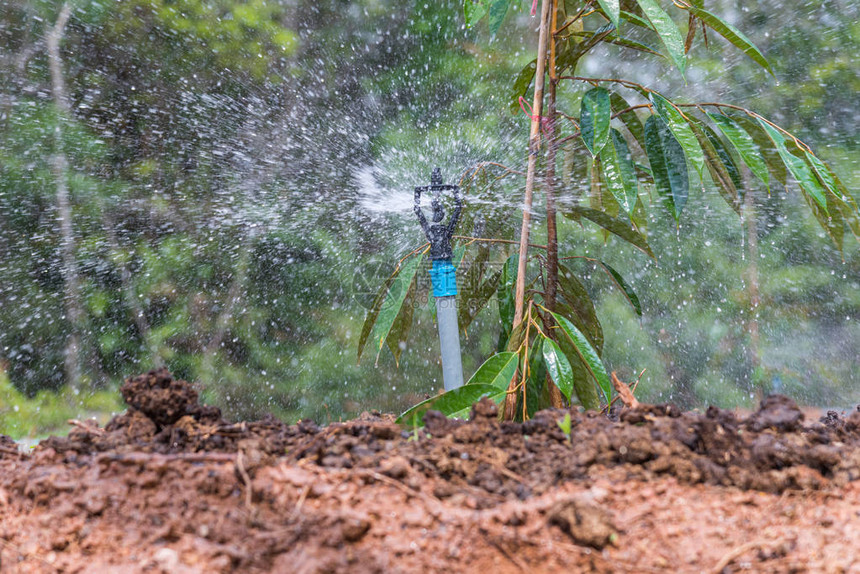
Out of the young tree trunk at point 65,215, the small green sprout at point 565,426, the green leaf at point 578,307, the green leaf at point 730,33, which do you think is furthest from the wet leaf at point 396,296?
the young tree trunk at point 65,215

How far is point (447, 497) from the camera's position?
0.69 m

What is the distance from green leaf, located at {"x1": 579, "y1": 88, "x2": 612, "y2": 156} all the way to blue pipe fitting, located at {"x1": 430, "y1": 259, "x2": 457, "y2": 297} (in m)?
0.33

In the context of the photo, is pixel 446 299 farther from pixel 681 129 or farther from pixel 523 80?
pixel 523 80

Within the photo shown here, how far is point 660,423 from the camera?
0.81m

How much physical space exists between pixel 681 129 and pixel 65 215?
10.3ft

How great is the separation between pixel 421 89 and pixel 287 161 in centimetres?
83

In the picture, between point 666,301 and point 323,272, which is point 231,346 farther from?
point 666,301

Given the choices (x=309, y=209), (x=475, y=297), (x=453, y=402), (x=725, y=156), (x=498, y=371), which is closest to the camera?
(x=453, y=402)

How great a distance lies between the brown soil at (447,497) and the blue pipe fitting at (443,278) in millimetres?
394

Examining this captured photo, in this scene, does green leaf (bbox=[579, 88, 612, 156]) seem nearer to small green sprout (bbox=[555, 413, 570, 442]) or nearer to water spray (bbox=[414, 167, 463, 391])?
water spray (bbox=[414, 167, 463, 391])

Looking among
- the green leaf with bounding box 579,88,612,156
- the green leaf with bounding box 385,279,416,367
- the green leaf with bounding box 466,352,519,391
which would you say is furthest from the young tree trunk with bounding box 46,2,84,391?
the green leaf with bounding box 579,88,612,156

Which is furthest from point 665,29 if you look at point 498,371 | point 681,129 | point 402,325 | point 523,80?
point 402,325

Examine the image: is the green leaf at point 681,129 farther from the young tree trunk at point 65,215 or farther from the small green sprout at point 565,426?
the young tree trunk at point 65,215

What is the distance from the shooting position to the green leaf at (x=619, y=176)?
1201 mm
